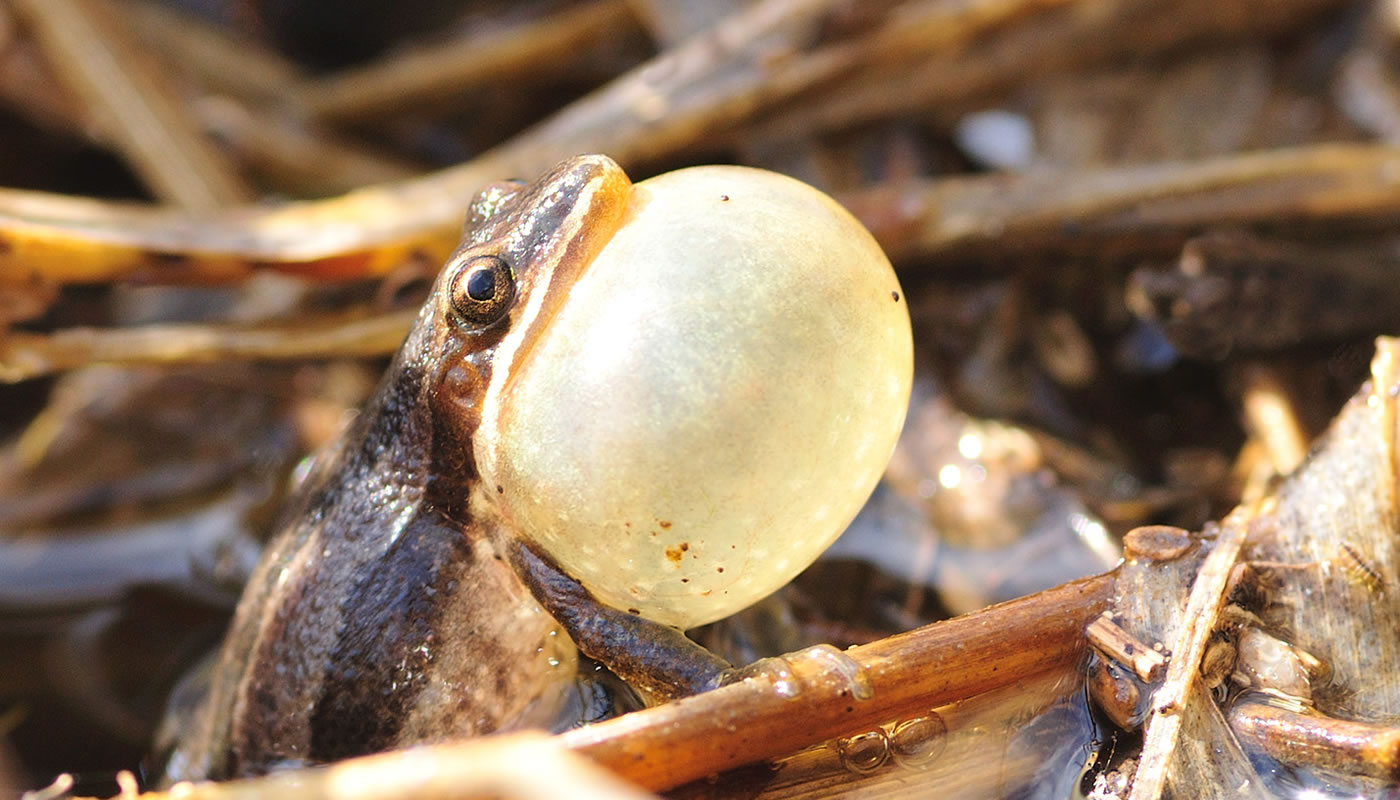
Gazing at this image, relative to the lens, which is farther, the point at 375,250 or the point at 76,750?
the point at 375,250

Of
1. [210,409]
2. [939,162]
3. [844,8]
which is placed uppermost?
[844,8]

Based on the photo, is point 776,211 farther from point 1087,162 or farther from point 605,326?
point 1087,162

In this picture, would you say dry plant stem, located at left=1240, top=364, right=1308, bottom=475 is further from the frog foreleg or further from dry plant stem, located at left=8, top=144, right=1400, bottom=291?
the frog foreleg

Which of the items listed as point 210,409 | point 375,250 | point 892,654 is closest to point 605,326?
point 892,654

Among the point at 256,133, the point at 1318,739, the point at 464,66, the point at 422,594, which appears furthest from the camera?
the point at 464,66

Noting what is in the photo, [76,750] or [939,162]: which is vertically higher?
[939,162]

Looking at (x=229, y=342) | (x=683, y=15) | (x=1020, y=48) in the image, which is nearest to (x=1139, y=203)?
(x=1020, y=48)

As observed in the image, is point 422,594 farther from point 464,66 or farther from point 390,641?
point 464,66
